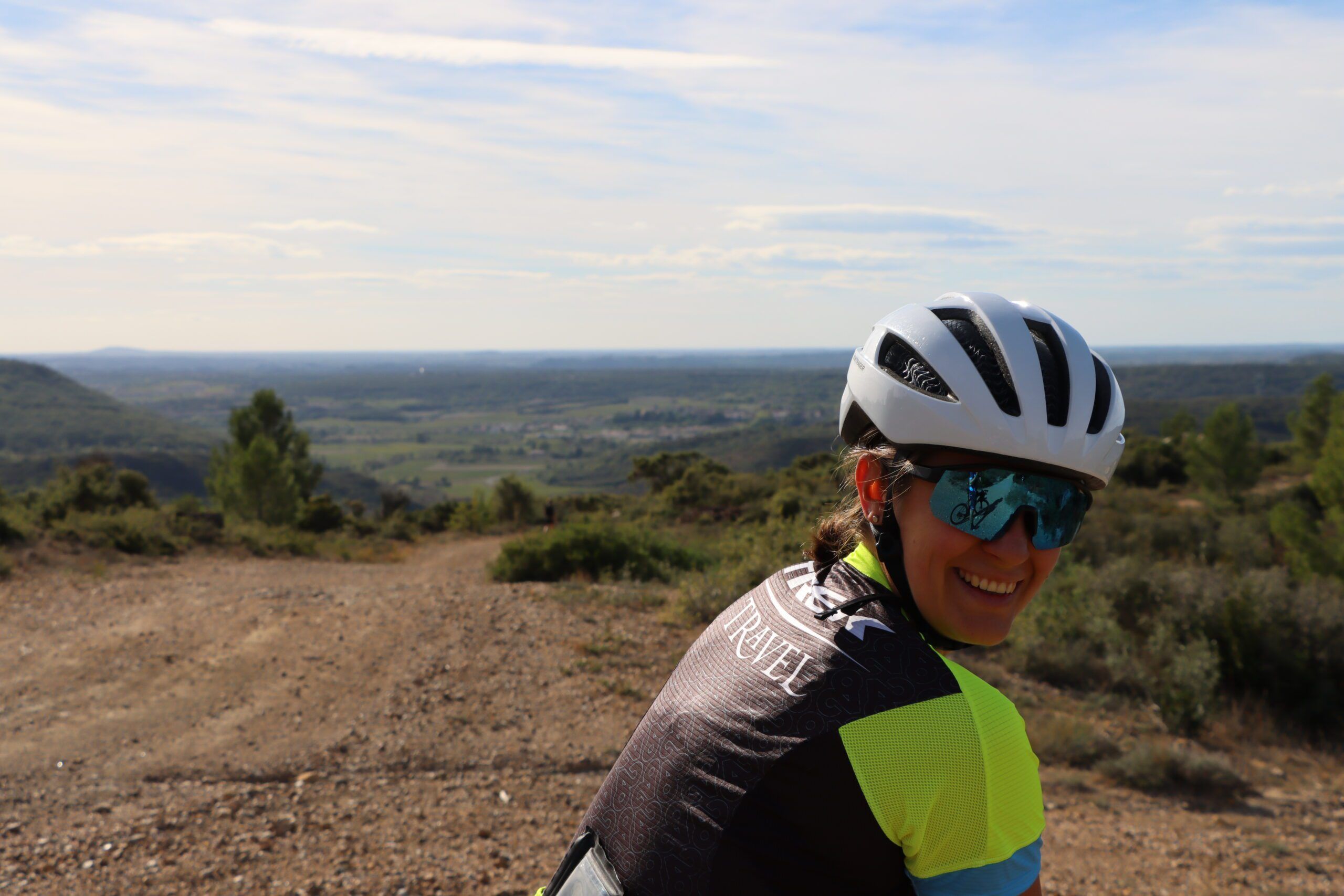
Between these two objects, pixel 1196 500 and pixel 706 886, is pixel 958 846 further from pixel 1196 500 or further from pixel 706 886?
pixel 1196 500

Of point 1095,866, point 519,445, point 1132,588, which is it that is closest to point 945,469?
point 1095,866

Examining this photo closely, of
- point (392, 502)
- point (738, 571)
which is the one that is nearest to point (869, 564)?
point (738, 571)

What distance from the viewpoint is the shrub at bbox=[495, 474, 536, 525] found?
26.3 m

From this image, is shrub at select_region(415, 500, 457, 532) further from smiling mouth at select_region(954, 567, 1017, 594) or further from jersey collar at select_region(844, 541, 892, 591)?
smiling mouth at select_region(954, 567, 1017, 594)

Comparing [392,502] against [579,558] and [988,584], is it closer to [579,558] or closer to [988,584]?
[579,558]

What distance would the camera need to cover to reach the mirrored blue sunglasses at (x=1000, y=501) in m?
1.68

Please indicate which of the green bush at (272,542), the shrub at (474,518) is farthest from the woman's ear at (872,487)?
the shrub at (474,518)

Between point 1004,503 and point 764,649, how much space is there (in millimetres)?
564

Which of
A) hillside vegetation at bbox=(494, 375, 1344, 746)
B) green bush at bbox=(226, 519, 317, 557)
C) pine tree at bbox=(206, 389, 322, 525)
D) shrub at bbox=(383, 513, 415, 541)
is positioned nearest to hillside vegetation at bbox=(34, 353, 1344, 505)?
shrub at bbox=(383, 513, 415, 541)

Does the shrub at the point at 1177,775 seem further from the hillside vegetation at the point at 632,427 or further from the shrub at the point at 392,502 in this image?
the shrub at the point at 392,502

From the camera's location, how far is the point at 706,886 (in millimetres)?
1387

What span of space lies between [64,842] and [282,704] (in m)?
2.29

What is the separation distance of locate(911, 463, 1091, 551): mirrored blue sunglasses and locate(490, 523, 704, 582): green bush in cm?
1074

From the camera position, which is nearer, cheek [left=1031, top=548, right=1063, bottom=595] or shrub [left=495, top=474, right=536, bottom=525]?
cheek [left=1031, top=548, right=1063, bottom=595]
